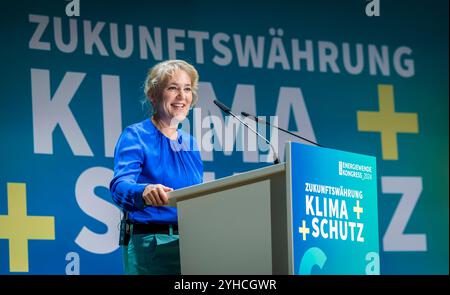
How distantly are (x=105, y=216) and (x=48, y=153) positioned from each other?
0.46m

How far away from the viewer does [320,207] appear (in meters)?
2.76

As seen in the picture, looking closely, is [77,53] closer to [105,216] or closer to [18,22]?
[18,22]

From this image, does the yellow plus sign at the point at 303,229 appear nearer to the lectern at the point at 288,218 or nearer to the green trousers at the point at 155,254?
the lectern at the point at 288,218

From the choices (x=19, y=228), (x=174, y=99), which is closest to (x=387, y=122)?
(x=19, y=228)

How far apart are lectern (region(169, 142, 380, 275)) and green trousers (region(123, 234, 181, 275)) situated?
29 cm

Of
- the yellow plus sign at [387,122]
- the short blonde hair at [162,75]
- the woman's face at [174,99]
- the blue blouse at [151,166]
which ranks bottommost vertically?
the blue blouse at [151,166]

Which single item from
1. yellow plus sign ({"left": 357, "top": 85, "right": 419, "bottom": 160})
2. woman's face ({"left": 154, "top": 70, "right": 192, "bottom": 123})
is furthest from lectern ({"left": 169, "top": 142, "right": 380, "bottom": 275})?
yellow plus sign ({"left": 357, "top": 85, "right": 419, "bottom": 160})

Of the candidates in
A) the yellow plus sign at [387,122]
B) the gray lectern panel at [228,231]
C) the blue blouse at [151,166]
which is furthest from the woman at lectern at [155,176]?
the yellow plus sign at [387,122]

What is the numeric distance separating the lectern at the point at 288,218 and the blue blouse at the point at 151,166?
304 millimetres

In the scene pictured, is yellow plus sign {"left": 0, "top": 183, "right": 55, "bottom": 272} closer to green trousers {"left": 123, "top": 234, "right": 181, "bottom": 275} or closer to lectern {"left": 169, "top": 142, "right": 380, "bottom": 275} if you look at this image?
green trousers {"left": 123, "top": 234, "right": 181, "bottom": 275}

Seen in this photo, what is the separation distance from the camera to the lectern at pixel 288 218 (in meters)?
2.69

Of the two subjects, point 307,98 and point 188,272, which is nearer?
point 188,272

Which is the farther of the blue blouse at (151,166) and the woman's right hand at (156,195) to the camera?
the blue blouse at (151,166)
